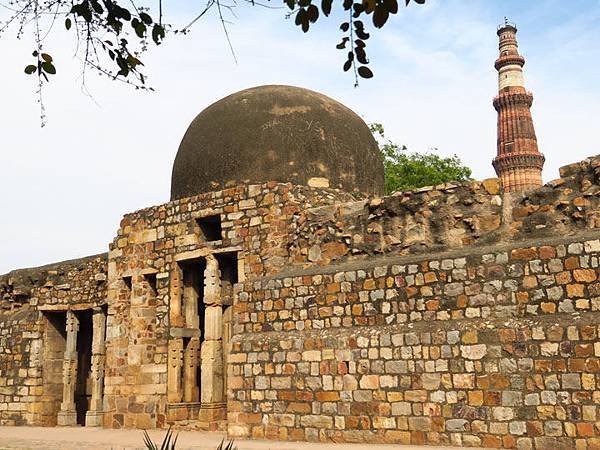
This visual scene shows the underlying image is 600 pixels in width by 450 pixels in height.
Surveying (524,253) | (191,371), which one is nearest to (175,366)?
(191,371)

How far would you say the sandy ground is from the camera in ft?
26.5

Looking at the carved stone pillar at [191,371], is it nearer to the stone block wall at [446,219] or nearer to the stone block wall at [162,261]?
the stone block wall at [162,261]

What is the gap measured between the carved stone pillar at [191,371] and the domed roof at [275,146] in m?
2.51

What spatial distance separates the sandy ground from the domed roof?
3926mm

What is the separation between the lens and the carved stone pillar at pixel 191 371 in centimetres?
1143

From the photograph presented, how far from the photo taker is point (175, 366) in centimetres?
1145

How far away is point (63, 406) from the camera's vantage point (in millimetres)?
14719

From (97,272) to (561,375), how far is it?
9935mm

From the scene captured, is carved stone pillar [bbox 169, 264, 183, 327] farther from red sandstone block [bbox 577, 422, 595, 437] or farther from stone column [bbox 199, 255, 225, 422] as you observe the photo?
red sandstone block [bbox 577, 422, 595, 437]

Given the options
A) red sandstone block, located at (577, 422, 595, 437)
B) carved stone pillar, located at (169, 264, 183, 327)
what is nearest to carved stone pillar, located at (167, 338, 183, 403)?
carved stone pillar, located at (169, 264, 183, 327)

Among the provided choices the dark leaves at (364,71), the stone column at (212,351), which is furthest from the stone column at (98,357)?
the dark leaves at (364,71)

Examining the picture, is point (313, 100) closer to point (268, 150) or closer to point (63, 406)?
point (268, 150)

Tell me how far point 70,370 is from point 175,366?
454 cm

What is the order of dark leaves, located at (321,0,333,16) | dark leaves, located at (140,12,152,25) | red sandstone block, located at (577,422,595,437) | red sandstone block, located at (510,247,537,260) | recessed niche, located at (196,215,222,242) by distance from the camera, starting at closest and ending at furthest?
1. dark leaves, located at (321,0,333,16)
2. dark leaves, located at (140,12,152,25)
3. red sandstone block, located at (577,422,595,437)
4. red sandstone block, located at (510,247,537,260)
5. recessed niche, located at (196,215,222,242)
